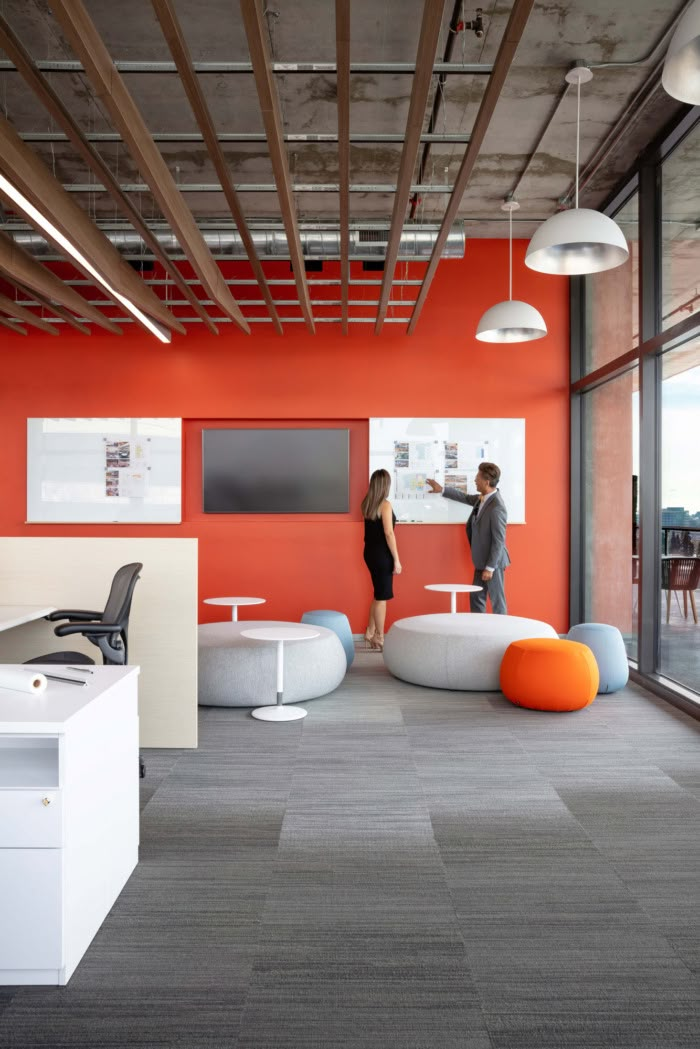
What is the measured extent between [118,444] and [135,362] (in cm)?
88

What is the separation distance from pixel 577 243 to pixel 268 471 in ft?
14.5

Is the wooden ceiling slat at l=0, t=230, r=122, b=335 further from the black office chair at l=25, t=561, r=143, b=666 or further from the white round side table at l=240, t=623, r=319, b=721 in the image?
the white round side table at l=240, t=623, r=319, b=721

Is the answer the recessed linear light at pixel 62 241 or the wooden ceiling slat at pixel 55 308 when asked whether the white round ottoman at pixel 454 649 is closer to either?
the recessed linear light at pixel 62 241

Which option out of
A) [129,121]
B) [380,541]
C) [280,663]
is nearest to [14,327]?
[380,541]

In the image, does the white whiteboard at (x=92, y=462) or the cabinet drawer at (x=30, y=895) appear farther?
the white whiteboard at (x=92, y=462)

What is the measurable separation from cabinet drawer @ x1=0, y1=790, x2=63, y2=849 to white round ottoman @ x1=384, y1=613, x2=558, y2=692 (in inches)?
159

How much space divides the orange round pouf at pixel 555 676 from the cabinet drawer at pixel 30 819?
3.76 meters

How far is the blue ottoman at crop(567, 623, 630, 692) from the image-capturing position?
5.98 meters

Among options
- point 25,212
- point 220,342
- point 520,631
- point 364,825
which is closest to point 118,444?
point 220,342

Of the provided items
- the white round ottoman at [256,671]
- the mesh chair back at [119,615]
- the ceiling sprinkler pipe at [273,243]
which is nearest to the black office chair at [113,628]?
the mesh chair back at [119,615]

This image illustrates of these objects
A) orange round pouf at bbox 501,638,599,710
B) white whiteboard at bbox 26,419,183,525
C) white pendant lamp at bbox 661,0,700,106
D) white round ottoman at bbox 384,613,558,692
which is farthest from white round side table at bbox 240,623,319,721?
white pendant lamp at bbox 661,0,700,106

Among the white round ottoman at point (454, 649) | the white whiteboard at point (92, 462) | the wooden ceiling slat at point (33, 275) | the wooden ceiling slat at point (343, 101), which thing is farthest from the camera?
the white whiteboard at point (92, 462)

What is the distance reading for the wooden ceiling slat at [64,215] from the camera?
13.1 feet

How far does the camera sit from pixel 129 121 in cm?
381
